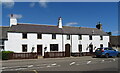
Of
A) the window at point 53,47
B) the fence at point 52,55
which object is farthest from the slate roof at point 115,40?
the fence at point 52,55

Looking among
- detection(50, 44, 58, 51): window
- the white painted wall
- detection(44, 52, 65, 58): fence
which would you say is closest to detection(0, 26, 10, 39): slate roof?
the white painted wall

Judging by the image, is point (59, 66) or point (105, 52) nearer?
point (59, 66)

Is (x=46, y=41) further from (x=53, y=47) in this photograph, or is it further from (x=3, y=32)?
(x=3, y=32)

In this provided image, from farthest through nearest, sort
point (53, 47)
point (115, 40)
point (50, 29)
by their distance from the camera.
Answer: point (115, 40) < point (50, 29) < point (53, 47)

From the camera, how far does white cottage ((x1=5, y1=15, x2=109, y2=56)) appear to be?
85.6 feet

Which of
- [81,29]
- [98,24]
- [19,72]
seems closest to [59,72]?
[19,72]

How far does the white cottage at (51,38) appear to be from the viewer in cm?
2608

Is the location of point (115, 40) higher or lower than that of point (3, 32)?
lower

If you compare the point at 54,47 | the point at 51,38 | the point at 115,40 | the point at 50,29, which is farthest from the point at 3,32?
the point at 115,40

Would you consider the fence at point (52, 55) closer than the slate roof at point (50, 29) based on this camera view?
Yes

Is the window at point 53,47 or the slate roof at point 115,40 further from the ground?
the slate roof at point 115,40

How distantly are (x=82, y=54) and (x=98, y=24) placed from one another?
13.4 m

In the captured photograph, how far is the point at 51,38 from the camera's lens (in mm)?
28750

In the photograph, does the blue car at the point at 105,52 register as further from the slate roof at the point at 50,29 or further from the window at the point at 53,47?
the slate roof at the point at 50,29
